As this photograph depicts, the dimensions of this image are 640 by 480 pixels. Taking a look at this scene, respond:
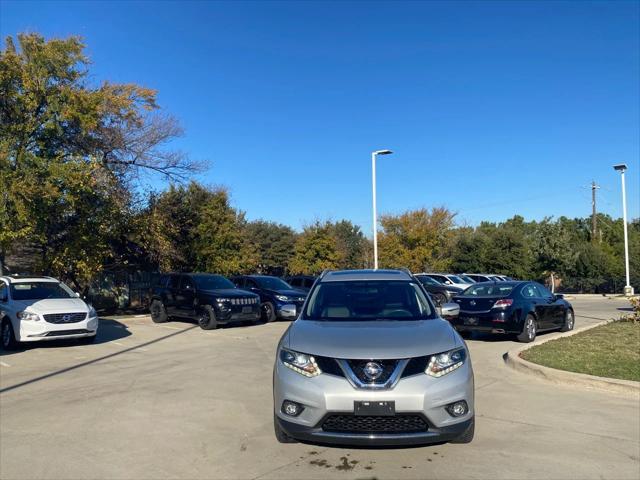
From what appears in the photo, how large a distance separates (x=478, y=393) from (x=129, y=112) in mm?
16898

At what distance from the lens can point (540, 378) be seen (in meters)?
8.66

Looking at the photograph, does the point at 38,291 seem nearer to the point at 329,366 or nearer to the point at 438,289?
the point at 329,366

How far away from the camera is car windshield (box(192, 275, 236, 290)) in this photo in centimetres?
1720

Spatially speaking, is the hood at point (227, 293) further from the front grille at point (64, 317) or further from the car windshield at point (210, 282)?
the front grille at point (64, 317)

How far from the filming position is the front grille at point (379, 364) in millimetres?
4543

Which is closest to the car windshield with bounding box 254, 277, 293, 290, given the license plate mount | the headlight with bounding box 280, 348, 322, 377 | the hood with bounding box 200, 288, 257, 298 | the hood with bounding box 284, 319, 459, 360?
the hood with bounding box 200, 288, 257, 298

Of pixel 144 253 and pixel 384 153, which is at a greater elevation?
pixel 384 153

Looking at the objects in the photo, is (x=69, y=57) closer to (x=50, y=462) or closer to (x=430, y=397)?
(x=50, y=462)

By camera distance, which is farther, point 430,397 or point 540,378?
point 540,378

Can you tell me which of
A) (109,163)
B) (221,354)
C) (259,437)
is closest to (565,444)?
(259,437)

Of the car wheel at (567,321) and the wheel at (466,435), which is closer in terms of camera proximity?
the wheel at (466,435)

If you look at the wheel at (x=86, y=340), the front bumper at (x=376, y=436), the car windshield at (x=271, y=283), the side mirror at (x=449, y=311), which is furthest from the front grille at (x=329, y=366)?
the car windshield at (x=271, y=283)

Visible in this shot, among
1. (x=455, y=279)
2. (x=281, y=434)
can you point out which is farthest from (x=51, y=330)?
(x=455, y=279)

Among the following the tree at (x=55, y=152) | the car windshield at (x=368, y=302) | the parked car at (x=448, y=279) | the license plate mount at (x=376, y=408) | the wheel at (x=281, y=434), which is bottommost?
the wheel at (x=281, y=434)
